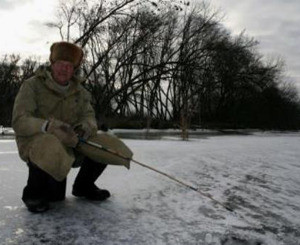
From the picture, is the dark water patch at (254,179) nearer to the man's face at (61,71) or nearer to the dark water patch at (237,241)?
the dark water patch at (237,241)

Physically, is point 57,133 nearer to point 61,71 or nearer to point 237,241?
point 61,71

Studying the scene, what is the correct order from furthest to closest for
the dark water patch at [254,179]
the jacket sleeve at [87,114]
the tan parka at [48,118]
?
the dark water patch at [254,179], the jacket sleeve at [87,114], the tan parka at [48,118]

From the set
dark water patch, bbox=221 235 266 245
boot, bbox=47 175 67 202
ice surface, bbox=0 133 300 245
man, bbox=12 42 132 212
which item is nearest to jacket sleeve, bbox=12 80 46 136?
man, bbox=12 42 132 212

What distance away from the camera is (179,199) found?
3574 millimetres

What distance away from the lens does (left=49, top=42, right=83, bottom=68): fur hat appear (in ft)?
10.1

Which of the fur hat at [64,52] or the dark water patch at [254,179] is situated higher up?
the fur hat at [64,52]

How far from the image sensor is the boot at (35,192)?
2863mm

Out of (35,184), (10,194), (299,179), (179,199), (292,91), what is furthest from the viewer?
(292,91)

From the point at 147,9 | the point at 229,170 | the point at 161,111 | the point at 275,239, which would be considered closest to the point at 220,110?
the point at 161,111

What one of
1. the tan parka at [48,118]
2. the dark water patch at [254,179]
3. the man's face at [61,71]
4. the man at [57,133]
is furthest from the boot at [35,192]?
the dark water patch at [254,179]

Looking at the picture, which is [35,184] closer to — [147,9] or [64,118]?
[64,118]

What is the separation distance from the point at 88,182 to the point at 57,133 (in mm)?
645

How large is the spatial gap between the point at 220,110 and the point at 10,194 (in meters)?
44.9

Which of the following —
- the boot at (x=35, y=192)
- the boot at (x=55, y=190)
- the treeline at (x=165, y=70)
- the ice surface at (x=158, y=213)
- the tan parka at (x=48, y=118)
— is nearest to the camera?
the ice surface at (x=158, y=213)
